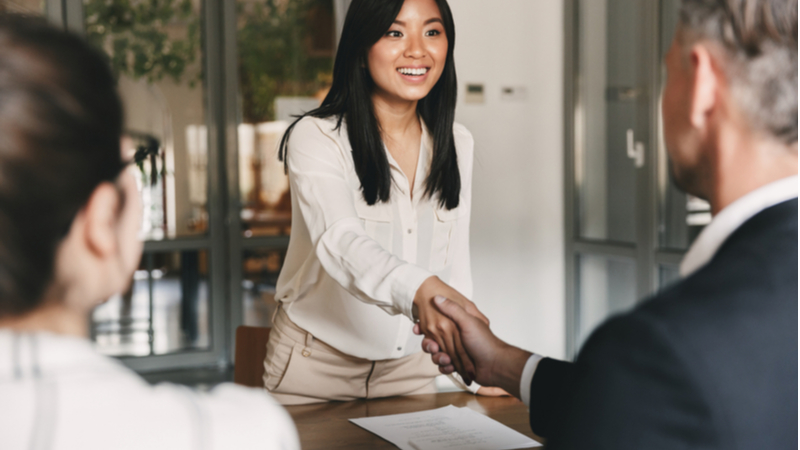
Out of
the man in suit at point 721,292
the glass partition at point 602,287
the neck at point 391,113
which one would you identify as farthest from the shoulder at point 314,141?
the glass partition at point 602,287

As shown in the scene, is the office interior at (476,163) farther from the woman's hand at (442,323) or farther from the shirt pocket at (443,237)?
the woman's hand at (442,323)

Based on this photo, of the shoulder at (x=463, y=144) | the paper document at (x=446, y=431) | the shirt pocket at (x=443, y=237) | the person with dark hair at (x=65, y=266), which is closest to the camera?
the person with dark hair at (x=65, y=266)

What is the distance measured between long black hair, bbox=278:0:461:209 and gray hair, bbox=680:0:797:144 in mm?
1030

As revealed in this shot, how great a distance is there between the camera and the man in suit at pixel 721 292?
1.94ft

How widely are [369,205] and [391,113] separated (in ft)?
0.85

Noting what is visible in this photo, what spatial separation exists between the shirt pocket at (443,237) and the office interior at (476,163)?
91.5 inches

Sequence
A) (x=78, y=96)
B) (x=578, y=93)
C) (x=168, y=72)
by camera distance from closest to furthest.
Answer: (x=78, y=96)
(x=578, y=93)
(x=168, y=72)

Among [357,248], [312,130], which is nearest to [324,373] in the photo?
[357,248]

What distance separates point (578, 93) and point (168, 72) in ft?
9.10

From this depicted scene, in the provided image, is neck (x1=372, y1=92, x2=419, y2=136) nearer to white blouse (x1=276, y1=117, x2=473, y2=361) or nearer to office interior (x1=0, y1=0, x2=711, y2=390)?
white blouse (x1=276, y1=117, x2=473, y2=361)

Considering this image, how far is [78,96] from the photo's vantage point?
1.76ft

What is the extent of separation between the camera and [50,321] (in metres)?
0.57

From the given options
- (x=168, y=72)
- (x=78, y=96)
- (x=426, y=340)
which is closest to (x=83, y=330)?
(x=78, y=96)

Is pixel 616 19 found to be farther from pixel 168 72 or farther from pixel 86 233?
pixel 86 233
